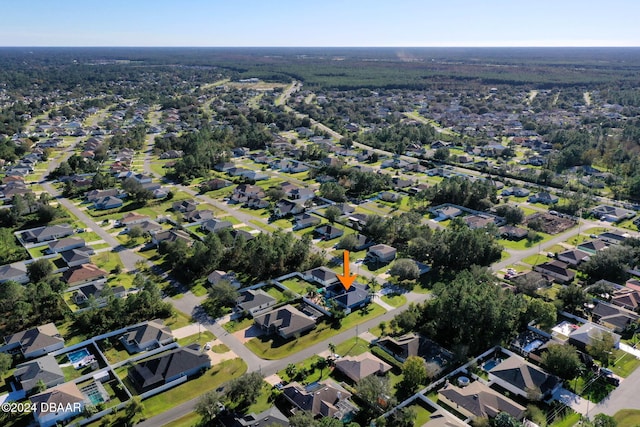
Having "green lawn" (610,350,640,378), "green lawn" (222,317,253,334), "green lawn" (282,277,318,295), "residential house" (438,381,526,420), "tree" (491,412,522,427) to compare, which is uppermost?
"tree" (491,412,522,427)

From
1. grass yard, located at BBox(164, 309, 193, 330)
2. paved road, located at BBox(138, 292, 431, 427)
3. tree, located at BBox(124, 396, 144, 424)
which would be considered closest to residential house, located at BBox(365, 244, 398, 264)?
paved road, located at BBox(138, 292, 431, 427)

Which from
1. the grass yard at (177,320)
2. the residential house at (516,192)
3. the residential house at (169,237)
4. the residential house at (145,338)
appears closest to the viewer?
the residential house at (145,338)

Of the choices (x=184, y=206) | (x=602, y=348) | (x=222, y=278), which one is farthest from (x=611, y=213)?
(x=184, y=206)

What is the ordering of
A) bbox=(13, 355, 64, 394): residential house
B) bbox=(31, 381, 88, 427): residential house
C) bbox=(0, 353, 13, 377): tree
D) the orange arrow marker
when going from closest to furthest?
bbox=(31, 381, 88, 427): residential house, bbox=(13, 355, 64, 394): residential house, bbox=(0, 353, 13, 377): tree, the orange arrow marker

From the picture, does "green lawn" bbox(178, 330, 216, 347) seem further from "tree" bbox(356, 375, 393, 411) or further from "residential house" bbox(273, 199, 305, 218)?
"residential house" bbox(273, 199, 305, 218)

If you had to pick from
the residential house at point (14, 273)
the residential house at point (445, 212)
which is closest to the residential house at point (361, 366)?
→ the residential house at point (14, 273)

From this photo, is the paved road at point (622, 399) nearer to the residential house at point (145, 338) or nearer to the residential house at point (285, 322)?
the residential house at point (285, 322)
